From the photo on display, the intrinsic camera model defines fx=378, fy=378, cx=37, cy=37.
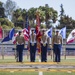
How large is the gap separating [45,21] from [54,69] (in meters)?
49.3

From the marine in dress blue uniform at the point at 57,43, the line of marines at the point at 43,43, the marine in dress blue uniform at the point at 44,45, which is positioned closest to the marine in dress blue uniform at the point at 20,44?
the line of marines at the point at 43,43

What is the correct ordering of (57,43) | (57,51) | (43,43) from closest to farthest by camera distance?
(57,43), (43,43), (57,51)

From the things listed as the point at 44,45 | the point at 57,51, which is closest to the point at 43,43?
→ the point at 44,45

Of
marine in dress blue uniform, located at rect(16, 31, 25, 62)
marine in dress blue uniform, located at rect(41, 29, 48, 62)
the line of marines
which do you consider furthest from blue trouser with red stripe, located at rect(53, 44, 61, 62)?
marine in dress blue uniform, located at rect(16, 31, 25, 62)

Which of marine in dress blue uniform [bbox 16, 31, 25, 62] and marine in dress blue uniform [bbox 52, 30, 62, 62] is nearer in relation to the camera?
marine in dress blue uniform [bbox 52, 30, 62, 62]

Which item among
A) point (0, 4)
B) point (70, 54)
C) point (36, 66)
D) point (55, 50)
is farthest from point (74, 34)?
point (0, 4)

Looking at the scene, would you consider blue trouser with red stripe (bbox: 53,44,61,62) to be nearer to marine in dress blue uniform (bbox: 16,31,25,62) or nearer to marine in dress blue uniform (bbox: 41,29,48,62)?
marine in dress blue uniform (bbox: 41,29,48,62)

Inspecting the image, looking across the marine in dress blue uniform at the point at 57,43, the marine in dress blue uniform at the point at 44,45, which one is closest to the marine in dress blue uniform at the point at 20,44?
the marine in dress blue uniform at the point at 44,45

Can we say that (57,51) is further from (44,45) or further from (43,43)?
(43,43)

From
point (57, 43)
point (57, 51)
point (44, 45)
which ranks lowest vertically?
point (57, 51)

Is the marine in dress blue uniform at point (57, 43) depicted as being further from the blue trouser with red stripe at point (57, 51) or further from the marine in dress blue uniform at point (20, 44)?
the marine in dress blue uniform at point (20, 44)

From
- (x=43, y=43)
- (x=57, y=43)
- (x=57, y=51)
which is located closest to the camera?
(x=57, y=43)

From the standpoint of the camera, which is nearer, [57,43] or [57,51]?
[57,43]

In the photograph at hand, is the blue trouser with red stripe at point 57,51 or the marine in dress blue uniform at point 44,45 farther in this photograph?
the blue trouser with red stripe at point 57,51
